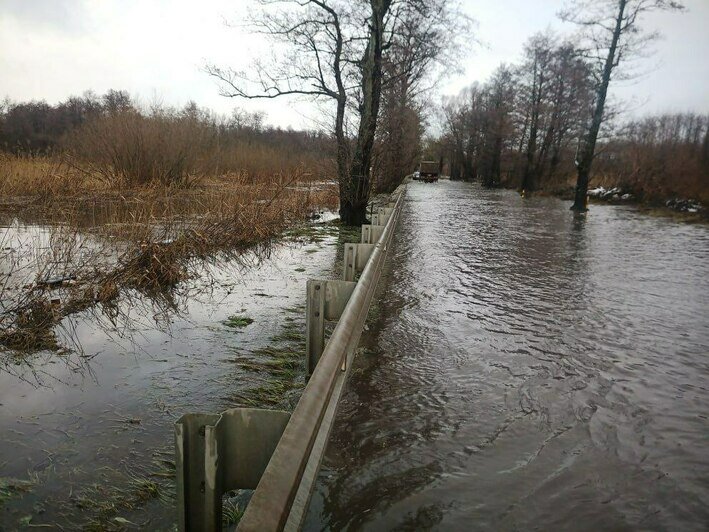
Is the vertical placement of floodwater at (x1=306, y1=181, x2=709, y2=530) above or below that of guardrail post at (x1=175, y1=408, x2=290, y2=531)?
below

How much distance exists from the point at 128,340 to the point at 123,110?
1711 cm

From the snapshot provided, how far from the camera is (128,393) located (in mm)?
3723

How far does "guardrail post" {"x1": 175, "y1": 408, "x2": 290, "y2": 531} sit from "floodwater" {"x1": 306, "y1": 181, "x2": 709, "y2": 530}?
3.02 feet

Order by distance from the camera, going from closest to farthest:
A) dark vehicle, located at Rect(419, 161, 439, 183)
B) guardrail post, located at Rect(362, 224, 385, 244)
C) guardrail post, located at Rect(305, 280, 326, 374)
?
guardrail post, located at Rect(305, 280, 326, 374)
guardrail post, located at Rect(362, 224, 385, 244)
dark vehicle, located at Rect(419, 161, 439, 183)

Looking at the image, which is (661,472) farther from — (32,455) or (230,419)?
(32,455)

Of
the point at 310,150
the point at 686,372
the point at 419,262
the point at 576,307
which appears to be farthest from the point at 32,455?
the point at 310,150

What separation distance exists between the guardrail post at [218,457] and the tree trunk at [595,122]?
24383mm

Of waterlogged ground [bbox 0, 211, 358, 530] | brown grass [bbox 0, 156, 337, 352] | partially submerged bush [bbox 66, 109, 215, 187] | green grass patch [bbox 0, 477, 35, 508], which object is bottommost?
green grass patch [bbox 0, 477, 35, 508]

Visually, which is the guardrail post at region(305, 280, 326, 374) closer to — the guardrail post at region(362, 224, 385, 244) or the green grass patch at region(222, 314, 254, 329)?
the green grass patch at region(222, 314, 254, 329)

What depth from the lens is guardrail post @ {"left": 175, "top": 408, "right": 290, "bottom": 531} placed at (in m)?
1.52

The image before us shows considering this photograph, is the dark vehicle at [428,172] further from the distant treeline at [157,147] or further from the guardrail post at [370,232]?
the guardrail post at [370,232]

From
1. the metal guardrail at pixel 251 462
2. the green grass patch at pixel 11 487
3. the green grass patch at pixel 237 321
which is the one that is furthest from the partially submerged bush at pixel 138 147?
the metal guardrail at pixel 251 462

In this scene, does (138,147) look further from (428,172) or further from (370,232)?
(428,172)

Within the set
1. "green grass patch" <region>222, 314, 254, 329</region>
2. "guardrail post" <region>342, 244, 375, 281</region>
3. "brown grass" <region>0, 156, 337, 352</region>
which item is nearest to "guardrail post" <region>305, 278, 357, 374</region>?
"guardrail post" <region>342, 244, 375, 281</region>
